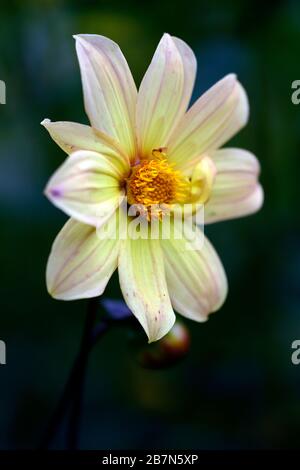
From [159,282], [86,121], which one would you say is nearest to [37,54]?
[86,121]

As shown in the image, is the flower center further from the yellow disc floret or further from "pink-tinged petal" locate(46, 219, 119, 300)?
"pink-tinged petal" locate(46, 219, 119, 300)

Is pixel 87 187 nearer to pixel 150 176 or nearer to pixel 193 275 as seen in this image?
pixel 150 176

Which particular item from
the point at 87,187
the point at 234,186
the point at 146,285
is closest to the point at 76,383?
the point at 146,285

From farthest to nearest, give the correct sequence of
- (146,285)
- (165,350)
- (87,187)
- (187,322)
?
1. (187,322)
2. (165,350)
3. (146,285)
4. (87,187)

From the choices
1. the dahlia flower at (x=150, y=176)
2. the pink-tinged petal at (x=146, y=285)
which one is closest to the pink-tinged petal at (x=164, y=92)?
the dahlia flower at (x=150, y=176)

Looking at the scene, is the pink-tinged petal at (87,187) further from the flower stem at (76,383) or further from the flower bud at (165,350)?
the flower bud at (165,350)
